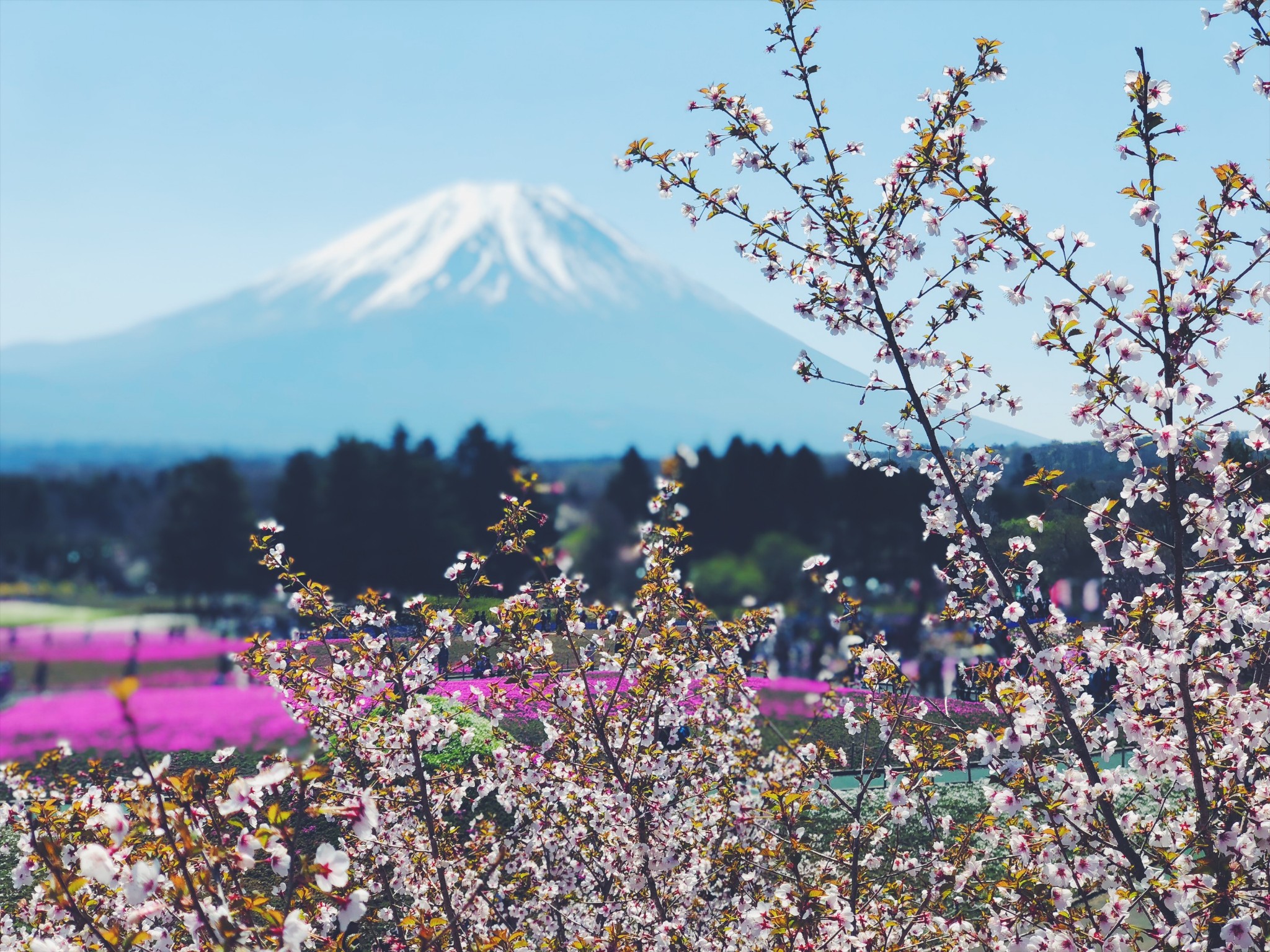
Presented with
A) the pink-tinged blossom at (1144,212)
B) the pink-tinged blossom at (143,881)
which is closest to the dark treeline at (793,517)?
the pink-tinged blossom at (1144,212)

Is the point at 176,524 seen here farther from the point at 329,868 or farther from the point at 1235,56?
the point at 1235,56

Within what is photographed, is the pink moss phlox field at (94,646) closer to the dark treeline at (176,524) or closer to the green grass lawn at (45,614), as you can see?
the green grass lawn at (45,614)

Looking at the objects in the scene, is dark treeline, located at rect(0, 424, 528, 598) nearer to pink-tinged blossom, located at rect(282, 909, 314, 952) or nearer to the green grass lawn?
the green grass lawn

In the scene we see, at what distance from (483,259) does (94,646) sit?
5943 inches

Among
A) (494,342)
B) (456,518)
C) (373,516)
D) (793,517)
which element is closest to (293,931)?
(373,516)

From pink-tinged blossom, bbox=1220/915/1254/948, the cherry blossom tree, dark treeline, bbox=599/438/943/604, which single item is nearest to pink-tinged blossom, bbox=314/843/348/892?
the cherry blossom tree

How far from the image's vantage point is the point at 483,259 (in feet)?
481

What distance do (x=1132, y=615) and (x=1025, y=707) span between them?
0.65 m

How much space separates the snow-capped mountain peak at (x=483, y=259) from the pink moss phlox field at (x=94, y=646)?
413ft

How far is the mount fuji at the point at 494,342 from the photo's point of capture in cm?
7088

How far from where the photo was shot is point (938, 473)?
17.6 ft

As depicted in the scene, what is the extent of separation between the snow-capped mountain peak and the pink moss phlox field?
413 ft

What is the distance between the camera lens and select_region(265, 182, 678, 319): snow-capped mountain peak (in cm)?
12734

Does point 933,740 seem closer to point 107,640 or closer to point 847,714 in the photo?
point 847,714
